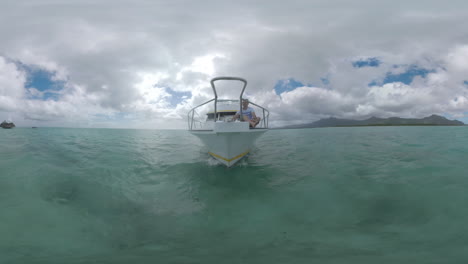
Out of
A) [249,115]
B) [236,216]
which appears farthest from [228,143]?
[236,216]

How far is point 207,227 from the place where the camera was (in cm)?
345

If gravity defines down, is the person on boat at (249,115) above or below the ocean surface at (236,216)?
above

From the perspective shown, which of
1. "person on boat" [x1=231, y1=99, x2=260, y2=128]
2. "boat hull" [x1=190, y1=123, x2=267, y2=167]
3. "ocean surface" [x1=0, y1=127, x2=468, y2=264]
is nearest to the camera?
"ocean surface" [x1=0, y1=127, x2=468, y2=264]

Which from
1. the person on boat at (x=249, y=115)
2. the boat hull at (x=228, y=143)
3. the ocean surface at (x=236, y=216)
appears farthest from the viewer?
the person on boat at (x=249, y=115)

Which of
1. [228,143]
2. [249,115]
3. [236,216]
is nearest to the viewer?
[236,216]

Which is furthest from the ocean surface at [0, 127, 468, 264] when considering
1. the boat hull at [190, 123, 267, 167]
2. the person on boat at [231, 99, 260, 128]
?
the person on boat at [231, 99, 260, 128]

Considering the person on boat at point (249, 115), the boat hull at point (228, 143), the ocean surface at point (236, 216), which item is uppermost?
the person on boat at point (249, 115)

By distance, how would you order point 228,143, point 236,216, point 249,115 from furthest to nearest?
point 249,115 < point 228,143 < point 236,216

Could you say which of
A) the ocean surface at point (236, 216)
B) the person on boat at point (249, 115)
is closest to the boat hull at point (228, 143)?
the person on boat at point (249, 115)

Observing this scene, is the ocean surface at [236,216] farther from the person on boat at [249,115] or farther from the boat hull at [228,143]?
the person on boat at [249,115]

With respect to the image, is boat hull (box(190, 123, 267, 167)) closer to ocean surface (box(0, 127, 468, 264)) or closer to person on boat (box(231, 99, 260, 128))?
person on boat (box(231, 99, 260, 128))


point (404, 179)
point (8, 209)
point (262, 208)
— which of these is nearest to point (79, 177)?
point (8, 209)

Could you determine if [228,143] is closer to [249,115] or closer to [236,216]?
[249,115]

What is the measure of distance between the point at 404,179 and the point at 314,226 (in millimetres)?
4233
